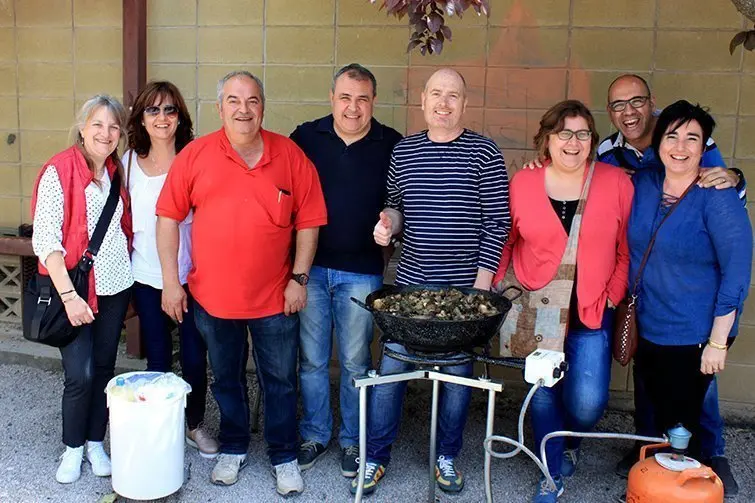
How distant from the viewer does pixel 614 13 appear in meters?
4.54

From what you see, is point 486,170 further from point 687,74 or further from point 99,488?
point 99,488

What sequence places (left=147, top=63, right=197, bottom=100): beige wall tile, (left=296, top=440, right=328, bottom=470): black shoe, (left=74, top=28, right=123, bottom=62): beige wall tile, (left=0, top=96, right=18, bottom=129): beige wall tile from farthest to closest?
(left=0, top=96, right=18, bottom=129): beige wall tile < (left=74, top=28, right=123, bottom=62): beige wall tile < (left=147, top=63, right=197, bottom=100): beige wall tile < (left=296, top=440, right=328, bottom=470): black shoe

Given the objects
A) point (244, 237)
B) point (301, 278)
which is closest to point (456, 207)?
point (301, 278)

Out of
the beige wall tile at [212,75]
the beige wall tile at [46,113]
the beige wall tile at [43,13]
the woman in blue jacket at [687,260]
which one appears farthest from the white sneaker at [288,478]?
the beige wall tile at [43,13]

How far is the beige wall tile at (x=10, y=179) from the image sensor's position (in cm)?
559

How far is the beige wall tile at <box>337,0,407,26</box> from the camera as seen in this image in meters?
4.82

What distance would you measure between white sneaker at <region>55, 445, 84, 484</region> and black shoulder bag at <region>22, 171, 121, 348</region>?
23.8 inches

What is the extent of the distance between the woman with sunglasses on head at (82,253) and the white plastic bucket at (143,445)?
0.27 m

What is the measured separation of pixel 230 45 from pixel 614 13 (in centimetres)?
245

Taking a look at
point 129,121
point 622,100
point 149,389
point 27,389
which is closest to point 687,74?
point 622,100

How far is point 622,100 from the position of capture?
3.75 m

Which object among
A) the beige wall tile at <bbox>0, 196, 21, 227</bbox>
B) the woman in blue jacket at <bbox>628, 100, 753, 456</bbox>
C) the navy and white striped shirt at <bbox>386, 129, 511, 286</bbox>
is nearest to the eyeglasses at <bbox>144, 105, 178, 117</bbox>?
the navy and white striped shirt at <bbox>386, 129, 511, 286</bbox>

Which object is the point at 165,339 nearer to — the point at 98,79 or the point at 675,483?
the point at 98,79

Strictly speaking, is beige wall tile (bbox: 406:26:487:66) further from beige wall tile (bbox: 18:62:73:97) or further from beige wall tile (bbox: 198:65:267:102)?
beige wall tile (bbox: 18:62:73:97)
